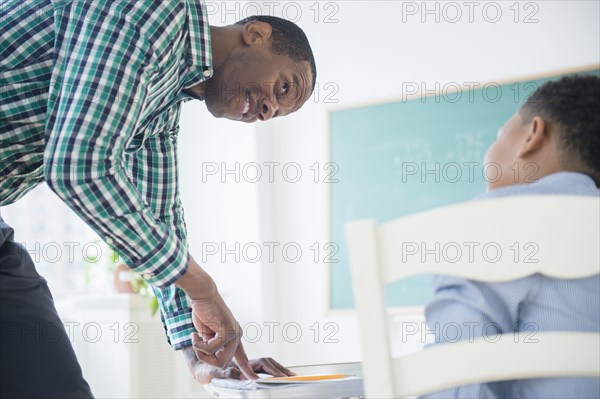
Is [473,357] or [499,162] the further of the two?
[499,162]

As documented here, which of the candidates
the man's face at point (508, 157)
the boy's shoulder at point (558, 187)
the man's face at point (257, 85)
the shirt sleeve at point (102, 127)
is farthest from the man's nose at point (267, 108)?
the boy's shoulder at point (558, 187)

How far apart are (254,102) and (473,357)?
865 mm

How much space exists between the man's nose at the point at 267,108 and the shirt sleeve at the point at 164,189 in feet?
0.72

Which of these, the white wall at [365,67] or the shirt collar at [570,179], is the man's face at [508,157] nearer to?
the shirt collar at [570,179]

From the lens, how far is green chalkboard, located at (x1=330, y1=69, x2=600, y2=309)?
3.29m

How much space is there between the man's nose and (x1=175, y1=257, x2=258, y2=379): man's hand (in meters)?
0.38

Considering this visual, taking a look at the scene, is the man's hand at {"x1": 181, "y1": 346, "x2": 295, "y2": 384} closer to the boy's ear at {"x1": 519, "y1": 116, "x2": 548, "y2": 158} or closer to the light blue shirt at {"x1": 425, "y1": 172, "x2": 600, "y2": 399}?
the light blue shirt at {"x1": 425, "y1": 172, "x2": 600, "y2": 399}

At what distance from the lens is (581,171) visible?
1.00 metres

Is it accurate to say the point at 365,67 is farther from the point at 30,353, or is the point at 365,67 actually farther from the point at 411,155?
the point at 30,353

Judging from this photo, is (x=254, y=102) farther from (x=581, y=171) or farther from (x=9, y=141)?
(x=581, y=171)

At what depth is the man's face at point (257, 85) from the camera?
1.37 metres

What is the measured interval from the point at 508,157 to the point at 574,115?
0.11 meters

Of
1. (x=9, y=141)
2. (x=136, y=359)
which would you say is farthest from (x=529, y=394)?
(x=136, y=359)

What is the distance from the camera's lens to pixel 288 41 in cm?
140
